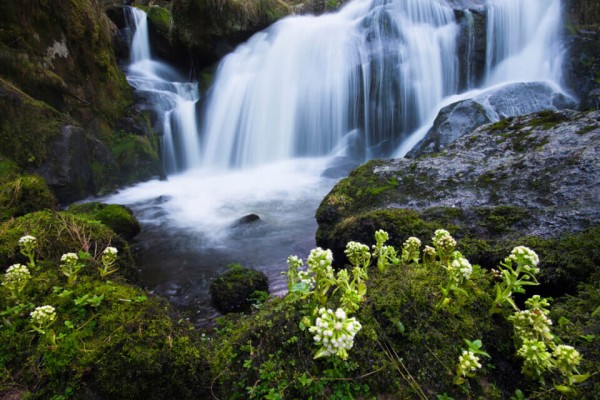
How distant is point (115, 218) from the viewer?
21.5 feet

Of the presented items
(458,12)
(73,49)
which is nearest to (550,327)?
(73,49)

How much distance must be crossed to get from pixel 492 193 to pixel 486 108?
6.57m

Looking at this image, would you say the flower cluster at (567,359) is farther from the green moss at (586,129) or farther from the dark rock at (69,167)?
the dark rock at (69,167)

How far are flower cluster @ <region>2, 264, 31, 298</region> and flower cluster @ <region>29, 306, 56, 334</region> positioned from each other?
0.52m

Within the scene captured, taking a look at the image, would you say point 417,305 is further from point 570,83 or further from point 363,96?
point 570,83

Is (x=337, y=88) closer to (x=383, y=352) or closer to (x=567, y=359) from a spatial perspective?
(x=383, y=352)

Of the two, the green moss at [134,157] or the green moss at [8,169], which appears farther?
the green moss at [134,157]

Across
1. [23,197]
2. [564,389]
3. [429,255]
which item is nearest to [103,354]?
[429,255]

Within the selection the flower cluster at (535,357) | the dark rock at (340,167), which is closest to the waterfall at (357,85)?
the dark rock at (340,167)

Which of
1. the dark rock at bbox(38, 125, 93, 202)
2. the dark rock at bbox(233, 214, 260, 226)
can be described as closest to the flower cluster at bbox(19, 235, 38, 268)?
the dark rock at bbox(233, 214, 260, 226)

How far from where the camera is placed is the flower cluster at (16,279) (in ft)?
8.63

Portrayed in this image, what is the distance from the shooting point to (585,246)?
8.94 feet

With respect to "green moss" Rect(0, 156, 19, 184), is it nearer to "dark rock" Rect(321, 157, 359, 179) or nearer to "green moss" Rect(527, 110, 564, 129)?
"dark rock" Rect(321, 157, 359, 179)

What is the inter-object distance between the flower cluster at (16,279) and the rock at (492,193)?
3277 mm
